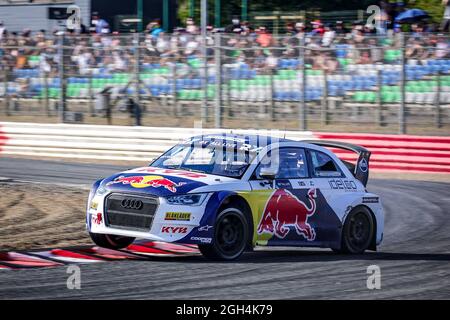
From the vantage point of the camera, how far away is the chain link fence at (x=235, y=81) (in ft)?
68.2

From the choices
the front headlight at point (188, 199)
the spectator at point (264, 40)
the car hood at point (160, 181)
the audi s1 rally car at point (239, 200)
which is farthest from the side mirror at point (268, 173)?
the spectator at point (264, 40)

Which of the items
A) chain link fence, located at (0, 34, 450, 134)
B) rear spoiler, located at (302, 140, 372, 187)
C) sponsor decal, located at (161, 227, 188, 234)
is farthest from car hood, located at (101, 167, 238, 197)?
A: chain link fence, located at (0, 34, 450, 134)

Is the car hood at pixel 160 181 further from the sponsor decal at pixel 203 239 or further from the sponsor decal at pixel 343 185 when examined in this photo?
the sponsor decal at pixel 343 185

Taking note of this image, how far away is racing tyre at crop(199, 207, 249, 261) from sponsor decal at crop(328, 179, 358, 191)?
163cm

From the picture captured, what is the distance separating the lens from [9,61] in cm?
2512

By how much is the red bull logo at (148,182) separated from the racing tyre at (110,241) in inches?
24.8

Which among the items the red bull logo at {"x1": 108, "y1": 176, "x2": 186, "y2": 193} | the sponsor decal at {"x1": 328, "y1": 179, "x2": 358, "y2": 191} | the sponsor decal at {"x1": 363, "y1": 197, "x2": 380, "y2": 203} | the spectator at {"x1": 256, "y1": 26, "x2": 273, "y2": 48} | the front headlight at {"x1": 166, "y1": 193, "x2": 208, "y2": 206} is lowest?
the sponsor decal at {"x1": 363, "y1": 197, "x2": 380, "y2": 203}

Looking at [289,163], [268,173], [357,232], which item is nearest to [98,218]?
[268,173]

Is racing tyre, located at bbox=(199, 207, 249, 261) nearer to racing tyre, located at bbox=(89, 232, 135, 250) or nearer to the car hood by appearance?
the car hood

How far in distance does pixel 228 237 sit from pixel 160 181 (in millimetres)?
940

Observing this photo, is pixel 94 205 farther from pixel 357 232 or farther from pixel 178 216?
pixel 357 232

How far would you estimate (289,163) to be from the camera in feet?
35.2

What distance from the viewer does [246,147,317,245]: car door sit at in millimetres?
10195
